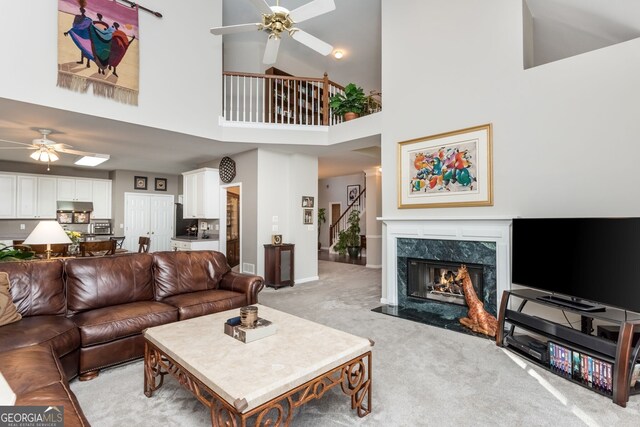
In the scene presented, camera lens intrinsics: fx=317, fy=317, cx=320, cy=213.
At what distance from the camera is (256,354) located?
5.95 feet

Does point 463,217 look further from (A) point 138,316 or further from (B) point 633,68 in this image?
(A) point 138,316

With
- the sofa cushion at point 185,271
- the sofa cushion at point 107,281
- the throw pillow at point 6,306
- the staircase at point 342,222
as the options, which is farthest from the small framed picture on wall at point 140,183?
the throw pillow at point 6,306

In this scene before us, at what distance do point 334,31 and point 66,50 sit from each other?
13.9 feet

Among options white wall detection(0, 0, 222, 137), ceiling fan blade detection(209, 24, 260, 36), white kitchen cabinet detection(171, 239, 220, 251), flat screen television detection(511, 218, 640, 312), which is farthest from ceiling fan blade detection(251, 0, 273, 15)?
white kitchen cabinet detection(171, 239, 220, 251)

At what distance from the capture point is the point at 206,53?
4.78 metres

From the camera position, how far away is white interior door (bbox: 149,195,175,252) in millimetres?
8305

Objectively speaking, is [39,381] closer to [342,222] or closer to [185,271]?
[185,271]

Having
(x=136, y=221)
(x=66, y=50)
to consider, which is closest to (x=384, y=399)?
(x=66, y=50)

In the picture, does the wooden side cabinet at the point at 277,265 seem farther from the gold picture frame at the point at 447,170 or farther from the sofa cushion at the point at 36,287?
the sofa cushion at the point at 36,287

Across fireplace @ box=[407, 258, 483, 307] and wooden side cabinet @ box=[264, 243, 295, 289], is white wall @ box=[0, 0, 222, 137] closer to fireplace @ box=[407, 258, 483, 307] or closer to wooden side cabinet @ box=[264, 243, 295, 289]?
wooden side cabinet @ box=[264, 243, 295, 289]

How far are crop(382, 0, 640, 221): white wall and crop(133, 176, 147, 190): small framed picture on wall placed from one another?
6566mm

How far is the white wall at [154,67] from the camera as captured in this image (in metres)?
3.28

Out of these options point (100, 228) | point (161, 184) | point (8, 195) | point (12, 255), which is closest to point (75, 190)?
point (100, 228)

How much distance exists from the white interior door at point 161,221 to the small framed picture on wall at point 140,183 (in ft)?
1.12
